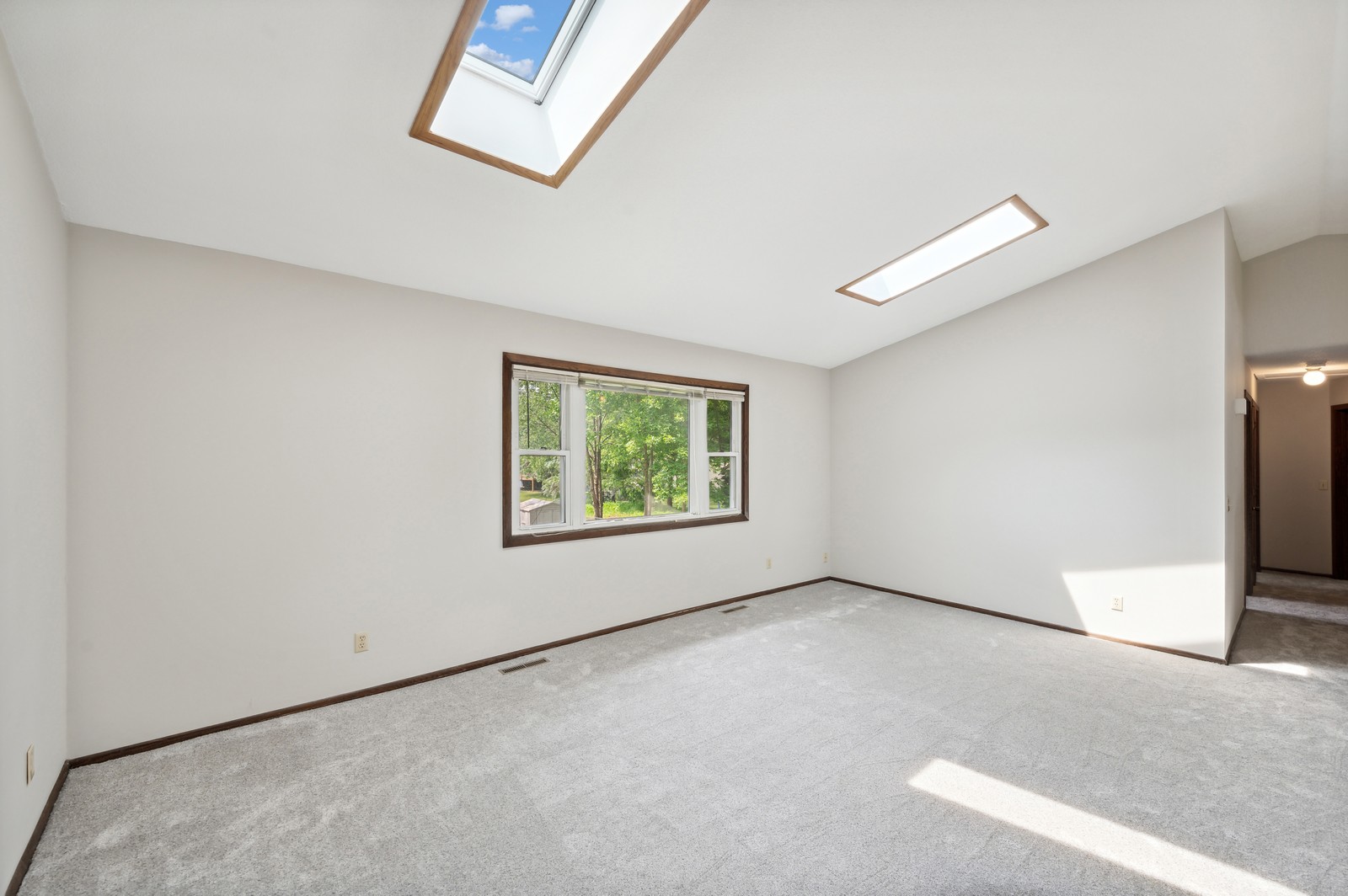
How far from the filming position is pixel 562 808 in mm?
2084

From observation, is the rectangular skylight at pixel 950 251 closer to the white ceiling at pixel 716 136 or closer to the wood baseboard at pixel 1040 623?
the white ceiling at pixel 716 136

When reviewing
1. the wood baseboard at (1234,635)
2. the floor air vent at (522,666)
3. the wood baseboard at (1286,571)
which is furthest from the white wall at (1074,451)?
the wood baseboard at (1286,571)

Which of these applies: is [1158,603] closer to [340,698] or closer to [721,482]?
[721,482]

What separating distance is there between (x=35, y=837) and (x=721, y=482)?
4.27m

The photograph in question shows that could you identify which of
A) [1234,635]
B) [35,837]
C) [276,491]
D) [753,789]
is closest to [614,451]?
[276,491]

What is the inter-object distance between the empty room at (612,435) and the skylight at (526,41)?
0.06ft

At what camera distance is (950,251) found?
13.0 ft

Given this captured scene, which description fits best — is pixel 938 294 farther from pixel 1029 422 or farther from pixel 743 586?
pixel 743 586

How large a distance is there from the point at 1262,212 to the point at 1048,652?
322 centimetres

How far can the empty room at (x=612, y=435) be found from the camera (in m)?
1.83

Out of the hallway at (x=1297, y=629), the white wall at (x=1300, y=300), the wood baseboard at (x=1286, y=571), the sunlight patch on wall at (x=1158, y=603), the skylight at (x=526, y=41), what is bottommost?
the wood baseboard at (x=1286, y=571)

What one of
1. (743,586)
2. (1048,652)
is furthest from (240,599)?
(1048,652)

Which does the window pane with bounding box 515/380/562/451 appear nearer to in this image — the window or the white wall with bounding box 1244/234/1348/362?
the window

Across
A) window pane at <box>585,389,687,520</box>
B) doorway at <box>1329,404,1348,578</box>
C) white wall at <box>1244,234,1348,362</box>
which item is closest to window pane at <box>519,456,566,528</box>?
window pane at <box>585,389,687,520</box>
